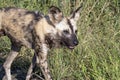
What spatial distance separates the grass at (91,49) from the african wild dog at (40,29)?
0.28 m

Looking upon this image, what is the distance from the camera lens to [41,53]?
4793 millimetres

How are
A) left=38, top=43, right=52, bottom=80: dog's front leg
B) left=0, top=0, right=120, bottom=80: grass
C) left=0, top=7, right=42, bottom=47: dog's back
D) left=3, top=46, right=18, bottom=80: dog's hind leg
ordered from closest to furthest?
1. left=0, top=0, right=120, bottom=80: grass
2. left=38, top=43, right=52, bottom=80: dog's front leg
3. left=0, top=7, right=42, bottom=47: dog's back
4. left=3, top=46, right=18, bottom=80: dog's hind leg

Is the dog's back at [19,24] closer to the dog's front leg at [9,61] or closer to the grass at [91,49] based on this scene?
the dog's front leg at [9,61]

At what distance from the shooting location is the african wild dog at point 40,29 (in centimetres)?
473

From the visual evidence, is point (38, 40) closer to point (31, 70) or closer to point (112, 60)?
point (31, 70)

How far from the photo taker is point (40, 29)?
15.9 feet

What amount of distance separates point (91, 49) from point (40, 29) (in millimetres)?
A: 673

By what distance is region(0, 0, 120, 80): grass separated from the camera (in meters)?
4.67

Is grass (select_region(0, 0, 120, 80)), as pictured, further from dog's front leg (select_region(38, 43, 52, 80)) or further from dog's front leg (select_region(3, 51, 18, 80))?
dog's front leg (select_region(3, 51, 18, 80))

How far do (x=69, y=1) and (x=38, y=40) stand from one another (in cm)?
138

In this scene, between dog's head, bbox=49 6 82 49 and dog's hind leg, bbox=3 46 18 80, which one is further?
dog's hind leg, bbox=3 46 18 80

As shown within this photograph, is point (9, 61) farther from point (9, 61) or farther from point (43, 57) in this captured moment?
point (43, 57)

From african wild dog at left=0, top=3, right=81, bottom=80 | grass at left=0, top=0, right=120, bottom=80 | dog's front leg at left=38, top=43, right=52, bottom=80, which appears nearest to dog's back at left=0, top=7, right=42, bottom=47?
african wild dog at left=0, top=3, right=81, bottom=80

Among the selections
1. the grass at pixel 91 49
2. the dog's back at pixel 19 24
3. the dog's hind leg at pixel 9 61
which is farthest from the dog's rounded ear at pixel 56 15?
the dog's hind leg at pixel 9 61
